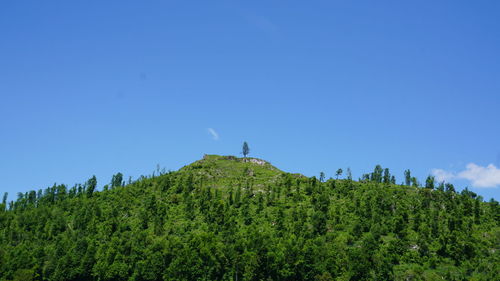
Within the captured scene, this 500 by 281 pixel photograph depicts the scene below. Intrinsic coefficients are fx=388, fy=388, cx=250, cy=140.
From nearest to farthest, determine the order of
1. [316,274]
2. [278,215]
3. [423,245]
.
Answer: [316,274] → [423,245] → [278,215]

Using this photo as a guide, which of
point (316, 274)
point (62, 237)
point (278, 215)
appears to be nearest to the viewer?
point (316, 274)

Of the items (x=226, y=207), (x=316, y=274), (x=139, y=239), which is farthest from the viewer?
(x=226, y=207)

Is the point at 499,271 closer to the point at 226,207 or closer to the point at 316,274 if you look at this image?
the point at 316,274

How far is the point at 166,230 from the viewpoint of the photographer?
18188 centimetres

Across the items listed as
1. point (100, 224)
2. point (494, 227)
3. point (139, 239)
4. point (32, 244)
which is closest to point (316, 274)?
point (139, 239)

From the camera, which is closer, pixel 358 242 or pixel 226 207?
pixel 358 242

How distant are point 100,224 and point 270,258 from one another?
97.4m

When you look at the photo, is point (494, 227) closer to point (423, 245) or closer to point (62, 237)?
point (423, 245)

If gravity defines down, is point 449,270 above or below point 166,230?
below

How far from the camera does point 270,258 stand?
133750 mm

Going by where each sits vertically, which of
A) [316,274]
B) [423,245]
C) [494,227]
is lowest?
[316,274]

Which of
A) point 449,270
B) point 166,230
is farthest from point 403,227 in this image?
Answer: point 166,230

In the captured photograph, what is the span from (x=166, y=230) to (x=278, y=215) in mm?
53429

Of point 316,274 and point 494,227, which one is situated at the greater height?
point 494,227
